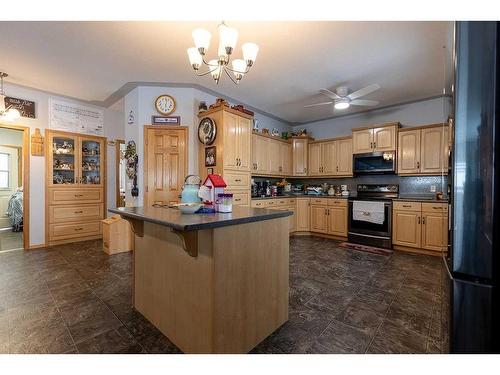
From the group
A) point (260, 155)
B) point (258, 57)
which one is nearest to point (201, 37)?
point (258, 57)

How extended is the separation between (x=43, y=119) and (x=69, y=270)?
2859 millimetres

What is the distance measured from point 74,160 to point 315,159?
5042 mm

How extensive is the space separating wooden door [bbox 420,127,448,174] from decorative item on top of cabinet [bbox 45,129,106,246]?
20.1 ft

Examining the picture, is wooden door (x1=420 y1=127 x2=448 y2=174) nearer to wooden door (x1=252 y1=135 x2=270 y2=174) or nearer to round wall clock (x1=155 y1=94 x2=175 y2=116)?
wooden door (x1=252 y1=135 x2=270 y2=174)

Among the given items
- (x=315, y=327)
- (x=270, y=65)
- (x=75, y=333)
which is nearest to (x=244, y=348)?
(x=315, y=327)

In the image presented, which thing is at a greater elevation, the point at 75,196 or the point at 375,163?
the point at 375,163

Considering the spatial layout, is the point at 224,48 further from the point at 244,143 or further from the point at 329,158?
the point at 329,158

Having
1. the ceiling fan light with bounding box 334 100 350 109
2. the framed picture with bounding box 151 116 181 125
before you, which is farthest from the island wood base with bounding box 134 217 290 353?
the ceiling fan light with bounding box 334 100 350 109

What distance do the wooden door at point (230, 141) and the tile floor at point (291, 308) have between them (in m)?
1.77

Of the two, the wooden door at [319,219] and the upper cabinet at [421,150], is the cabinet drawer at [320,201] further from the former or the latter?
the upper cabinet at [421,150]

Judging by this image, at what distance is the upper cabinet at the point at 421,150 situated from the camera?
12.7 feet

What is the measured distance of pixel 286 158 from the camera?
540 centimetres

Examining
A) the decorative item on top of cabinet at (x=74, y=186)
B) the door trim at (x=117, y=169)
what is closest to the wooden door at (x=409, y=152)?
the door trim at (x=117, y=169)

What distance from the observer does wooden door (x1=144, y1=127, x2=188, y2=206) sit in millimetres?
3666
